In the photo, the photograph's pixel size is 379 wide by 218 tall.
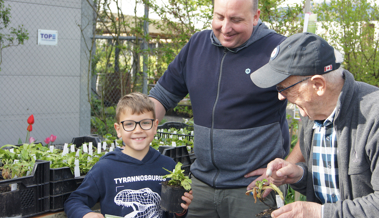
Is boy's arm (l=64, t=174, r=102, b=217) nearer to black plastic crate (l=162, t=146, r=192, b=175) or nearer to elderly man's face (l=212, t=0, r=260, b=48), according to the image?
black plastic crate (l=162, t=146, r=192, b=175)

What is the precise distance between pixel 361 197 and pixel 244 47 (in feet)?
3.66

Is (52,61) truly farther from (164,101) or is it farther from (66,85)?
(164,101)

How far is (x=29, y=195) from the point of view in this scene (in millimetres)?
1969

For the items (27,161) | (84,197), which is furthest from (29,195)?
(27,161)

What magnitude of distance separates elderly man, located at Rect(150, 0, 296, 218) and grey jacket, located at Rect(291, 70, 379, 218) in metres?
0.50

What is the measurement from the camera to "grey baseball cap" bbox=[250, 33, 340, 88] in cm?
161

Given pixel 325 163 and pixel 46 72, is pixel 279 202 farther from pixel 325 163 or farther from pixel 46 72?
pixel 46 72

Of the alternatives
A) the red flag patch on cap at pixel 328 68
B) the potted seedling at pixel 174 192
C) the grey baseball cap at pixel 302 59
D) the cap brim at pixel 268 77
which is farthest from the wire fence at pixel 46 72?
the red flag patch on cap at pixel 328 68

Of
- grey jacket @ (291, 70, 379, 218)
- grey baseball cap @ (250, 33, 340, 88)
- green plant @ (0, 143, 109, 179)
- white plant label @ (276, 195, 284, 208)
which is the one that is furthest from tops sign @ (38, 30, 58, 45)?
grey jacket @ (291, 70, 379, 218)

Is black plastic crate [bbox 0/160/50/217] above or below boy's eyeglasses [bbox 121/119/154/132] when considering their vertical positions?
below

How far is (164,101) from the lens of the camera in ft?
8.46

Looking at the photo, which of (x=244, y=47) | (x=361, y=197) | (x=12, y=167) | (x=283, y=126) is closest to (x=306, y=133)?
(x=283, y=126)

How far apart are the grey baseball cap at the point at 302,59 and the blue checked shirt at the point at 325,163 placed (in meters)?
0.31

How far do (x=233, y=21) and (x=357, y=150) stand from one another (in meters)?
1.06
